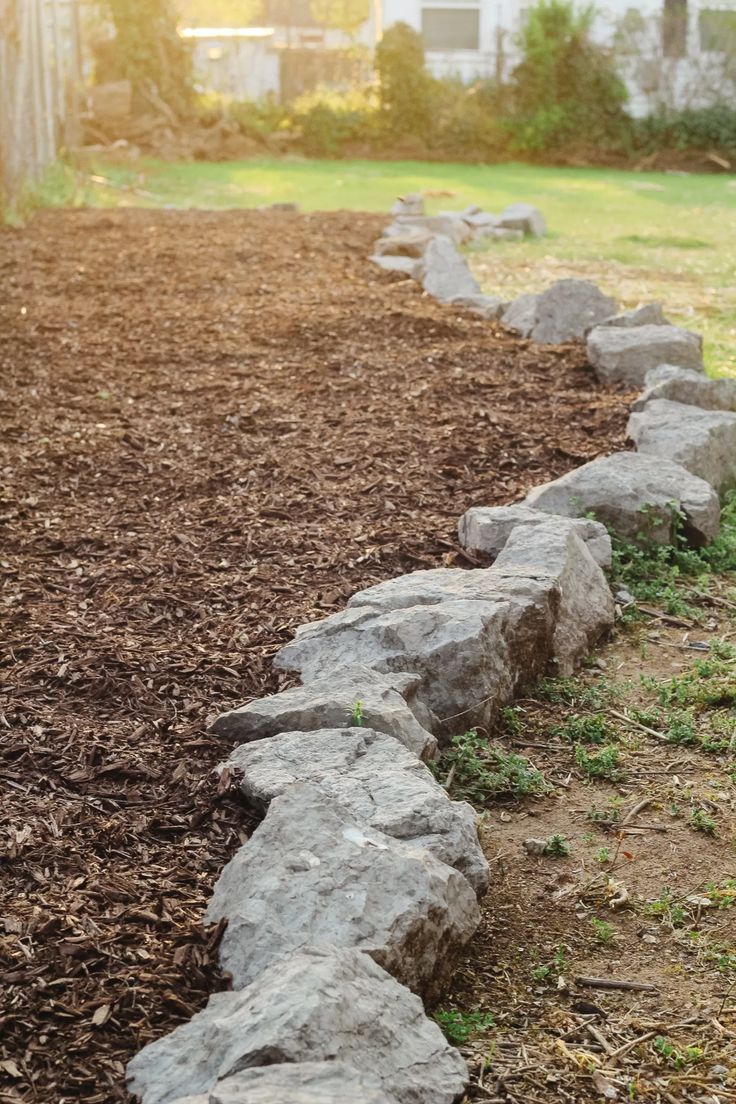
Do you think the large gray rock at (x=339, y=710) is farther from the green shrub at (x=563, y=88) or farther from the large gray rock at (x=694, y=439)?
the green shrub at (x=563, y=88)

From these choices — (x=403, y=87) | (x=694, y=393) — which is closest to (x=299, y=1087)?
(x=694, y=393)

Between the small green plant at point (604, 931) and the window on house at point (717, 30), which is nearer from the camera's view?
the small green plant at point (604, 931)

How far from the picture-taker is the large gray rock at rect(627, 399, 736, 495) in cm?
565

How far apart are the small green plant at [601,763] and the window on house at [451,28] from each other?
2733cm

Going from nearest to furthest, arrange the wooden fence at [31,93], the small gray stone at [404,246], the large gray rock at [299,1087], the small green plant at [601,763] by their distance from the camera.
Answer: the large gray rock at [299,1087]
the small green plant at [601,763]
the small gray stone at [404,246]
the wooden fence at [31,93]

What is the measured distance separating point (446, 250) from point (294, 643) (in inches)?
274

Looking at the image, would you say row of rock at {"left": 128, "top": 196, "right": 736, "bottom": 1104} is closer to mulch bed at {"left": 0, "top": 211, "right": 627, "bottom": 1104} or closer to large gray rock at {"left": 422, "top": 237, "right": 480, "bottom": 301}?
mulch bed at {"left": 0, "top": 211, "right": 627, "bottom": 1104}

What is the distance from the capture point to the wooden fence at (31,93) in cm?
1251

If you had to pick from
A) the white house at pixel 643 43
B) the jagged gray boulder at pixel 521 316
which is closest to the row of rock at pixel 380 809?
the jagged gray boulder at pixel 521 316

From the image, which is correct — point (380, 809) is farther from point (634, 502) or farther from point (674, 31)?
point (674, 31)

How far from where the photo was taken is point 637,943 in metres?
2.95

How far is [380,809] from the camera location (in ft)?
9.77

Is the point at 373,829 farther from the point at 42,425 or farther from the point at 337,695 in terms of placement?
the point at 42,425

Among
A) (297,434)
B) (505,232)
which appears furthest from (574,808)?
(505,232)
